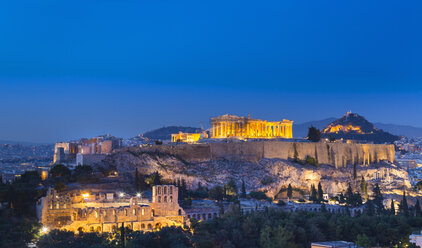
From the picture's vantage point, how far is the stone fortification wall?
63.1 m

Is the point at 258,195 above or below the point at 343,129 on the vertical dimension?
below

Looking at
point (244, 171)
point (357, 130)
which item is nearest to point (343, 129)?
point (357, 130)

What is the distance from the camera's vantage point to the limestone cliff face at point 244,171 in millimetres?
56031

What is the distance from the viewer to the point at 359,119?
523 ft

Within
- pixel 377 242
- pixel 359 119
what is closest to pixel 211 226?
pixel 377 242

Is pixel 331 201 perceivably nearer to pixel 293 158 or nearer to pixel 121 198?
pixel 293 158

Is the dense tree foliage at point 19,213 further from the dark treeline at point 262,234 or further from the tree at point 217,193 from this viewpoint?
the tree at point 217,193

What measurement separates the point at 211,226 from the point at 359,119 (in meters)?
134

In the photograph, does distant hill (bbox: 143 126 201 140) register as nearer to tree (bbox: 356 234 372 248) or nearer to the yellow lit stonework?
the yellow lit stonework

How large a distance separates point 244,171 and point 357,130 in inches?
3753

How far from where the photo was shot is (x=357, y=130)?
490 ft

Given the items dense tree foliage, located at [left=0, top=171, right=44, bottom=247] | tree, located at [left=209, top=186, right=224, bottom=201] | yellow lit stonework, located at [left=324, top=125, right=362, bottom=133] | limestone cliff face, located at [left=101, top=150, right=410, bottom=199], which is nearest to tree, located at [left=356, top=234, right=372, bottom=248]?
dense tree foliage, located at [left=0, top=171, right=44, bottom=247]

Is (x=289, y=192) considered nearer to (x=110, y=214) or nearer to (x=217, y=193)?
(x=217, y=193)

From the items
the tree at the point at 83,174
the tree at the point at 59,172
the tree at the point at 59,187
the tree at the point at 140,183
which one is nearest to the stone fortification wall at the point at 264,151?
the tree at the point at 140,183
